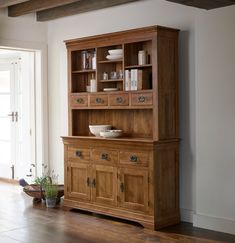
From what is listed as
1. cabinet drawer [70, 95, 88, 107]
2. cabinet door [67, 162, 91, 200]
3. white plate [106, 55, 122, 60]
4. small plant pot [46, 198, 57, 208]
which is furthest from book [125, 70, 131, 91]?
small plant pot [46, 198, 57, 208]

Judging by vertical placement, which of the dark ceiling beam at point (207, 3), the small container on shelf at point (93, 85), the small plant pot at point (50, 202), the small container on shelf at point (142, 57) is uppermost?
the dark ceiling beam at point (207, 3)

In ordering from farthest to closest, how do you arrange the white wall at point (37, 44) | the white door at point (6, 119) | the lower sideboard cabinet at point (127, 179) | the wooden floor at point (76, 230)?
the white door at point (6, 119), the white wall at point (37, 44), the lower sideboard cabinet at point (127, 179), the wooden floor at point (76, 230)

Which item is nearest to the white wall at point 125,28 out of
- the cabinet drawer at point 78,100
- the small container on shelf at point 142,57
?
the small container on shelf at point 142,57

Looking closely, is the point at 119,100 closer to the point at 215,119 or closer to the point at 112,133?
the point at 112,133

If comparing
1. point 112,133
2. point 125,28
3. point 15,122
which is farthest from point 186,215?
point 15,122

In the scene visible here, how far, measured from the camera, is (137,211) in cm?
526

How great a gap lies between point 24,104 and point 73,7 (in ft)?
6.51

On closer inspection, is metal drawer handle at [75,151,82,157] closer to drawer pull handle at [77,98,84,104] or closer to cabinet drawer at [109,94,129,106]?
drawer pull handle at [77,98,84,104]

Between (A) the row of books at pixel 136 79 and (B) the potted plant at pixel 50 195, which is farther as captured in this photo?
(B) the potted plant at pixel 50 195

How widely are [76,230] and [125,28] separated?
8.29ft

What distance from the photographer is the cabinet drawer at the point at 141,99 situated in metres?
5.21

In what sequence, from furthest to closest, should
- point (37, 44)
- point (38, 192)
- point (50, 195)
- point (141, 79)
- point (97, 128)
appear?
point (37, 44) → point (38, 192) → point (50, 195) → point (97, 128) → point (141, 79)

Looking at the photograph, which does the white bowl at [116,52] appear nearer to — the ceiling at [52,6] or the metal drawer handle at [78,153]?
the ceiling at [52,6]

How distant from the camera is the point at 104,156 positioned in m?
5.59
